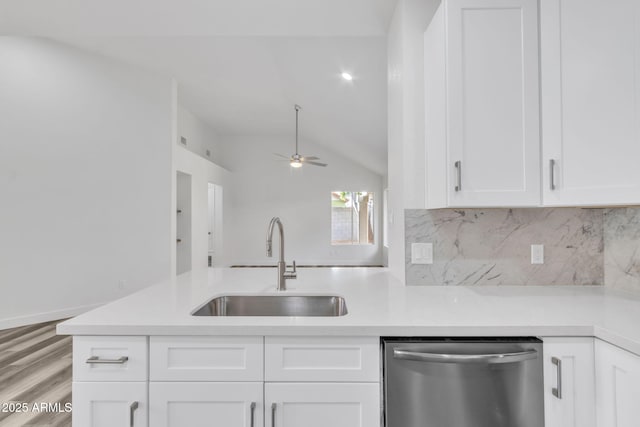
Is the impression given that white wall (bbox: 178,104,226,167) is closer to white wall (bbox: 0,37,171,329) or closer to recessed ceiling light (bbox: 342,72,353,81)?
white wall (bbox: 0,37,171,329)

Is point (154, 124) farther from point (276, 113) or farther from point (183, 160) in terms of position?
point (276, 113)

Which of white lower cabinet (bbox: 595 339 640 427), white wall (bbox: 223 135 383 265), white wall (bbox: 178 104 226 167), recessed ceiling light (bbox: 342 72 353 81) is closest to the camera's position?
white lower cabinet (bbox: 595 339 640 427)

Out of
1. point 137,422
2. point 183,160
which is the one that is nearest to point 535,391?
point 137,422

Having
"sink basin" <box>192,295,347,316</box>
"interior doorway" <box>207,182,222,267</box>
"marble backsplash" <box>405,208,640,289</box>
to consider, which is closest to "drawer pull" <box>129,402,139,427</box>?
"sink basin" <box>192,295,347,316</box>

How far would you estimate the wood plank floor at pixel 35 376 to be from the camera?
7.06ft

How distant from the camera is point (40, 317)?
152 inches

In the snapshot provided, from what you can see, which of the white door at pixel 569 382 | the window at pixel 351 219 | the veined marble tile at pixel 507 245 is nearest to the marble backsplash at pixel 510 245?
the veined marble tile at pixel 507 245

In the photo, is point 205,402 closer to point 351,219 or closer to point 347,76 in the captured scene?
point 347,76

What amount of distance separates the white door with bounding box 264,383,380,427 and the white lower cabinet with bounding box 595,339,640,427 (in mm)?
692

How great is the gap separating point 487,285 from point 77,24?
9.62ft

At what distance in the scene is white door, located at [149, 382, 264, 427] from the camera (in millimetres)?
1141

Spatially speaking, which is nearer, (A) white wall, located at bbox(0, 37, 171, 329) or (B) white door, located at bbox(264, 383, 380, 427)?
(B) white door, located at bbox(264, 383, 380, 427)

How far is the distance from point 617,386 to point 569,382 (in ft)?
0.39

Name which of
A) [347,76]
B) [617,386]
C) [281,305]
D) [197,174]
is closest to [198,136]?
[197,174]
